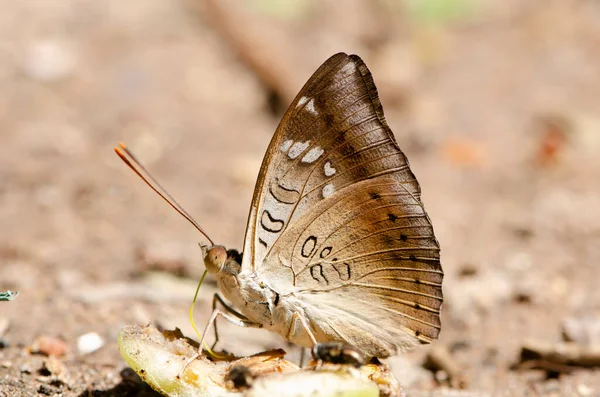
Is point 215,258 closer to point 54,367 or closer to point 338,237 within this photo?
point 338,237

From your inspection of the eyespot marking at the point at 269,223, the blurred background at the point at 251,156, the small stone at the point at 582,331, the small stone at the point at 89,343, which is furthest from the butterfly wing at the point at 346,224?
the small stone at the point at 582,331

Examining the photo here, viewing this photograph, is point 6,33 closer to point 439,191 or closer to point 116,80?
point 116,80

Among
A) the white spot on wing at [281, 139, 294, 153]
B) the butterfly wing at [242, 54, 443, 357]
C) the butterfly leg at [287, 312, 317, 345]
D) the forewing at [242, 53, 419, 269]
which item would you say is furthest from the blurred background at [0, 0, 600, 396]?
the white spot on wing at [281, 139, 294, 153]

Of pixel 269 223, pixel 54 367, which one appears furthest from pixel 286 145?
pixel 54 367

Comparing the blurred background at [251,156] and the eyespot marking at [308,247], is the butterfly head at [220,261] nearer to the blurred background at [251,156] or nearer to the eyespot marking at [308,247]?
the eyespot marking at [308,247]

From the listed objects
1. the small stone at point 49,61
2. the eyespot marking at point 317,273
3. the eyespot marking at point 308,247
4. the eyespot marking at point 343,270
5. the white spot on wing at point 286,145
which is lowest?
the eyespot marking at point 317,273

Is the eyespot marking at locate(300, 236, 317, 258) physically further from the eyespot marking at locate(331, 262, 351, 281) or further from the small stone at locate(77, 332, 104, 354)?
the small stone at locate(77, 332, 104, 354)

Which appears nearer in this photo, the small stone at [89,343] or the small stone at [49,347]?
the small stone at [49,347]

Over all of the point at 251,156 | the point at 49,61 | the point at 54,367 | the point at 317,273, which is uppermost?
the point at 49,61
